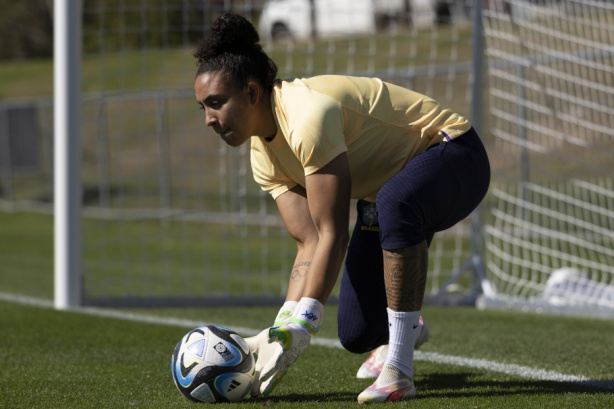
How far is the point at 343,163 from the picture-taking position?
11.2ft

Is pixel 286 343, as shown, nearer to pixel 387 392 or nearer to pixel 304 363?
pixel 387 392

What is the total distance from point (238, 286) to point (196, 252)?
138 inches

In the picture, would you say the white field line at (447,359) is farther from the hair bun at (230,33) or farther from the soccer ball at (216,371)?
the hair bun at (230,33)

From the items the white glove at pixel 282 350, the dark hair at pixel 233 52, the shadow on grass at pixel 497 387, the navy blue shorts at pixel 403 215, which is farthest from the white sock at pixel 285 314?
the dark hair at pixel 233 52

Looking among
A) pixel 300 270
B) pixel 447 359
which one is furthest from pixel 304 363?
pixel 300 270

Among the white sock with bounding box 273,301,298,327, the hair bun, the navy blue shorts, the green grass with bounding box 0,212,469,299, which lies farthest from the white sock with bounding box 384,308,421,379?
the green grass with bounding box 0,212,469,299

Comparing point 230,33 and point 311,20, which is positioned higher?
point 230,33

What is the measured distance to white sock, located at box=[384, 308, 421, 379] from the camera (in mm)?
3561

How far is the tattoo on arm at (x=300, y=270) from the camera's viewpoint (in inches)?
151

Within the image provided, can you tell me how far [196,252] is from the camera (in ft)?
40.5

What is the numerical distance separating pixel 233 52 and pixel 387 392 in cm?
139

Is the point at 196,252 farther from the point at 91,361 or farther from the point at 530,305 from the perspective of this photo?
the point at 91,361

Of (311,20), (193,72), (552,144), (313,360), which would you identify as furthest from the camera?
(311,20)

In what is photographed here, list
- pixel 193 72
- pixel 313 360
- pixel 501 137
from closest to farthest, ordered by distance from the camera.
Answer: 1. pixel 313 360
2. pixel 501 137
3. pixel 193 72
